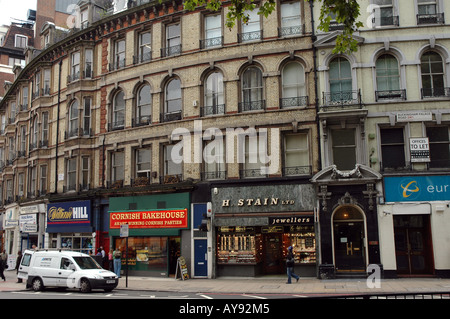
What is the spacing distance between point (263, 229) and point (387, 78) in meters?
9.59

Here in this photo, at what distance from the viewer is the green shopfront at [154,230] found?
76.6 ft

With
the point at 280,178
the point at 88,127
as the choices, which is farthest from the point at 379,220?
the point at 88,127

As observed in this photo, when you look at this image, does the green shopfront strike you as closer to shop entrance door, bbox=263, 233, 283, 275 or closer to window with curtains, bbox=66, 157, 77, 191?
shop entrance door, bbox=263, 233, 283, 275

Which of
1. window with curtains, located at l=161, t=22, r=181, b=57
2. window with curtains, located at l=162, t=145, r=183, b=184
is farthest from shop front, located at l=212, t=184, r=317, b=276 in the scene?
window with curtains, located at l=161, t=22, r=181, b=57

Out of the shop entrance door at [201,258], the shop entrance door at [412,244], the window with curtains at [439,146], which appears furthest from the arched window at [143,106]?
the window with curtains at [439,146]

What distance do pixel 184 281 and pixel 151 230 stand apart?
390 centimetres

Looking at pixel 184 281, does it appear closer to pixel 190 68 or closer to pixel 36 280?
pixel 36 280

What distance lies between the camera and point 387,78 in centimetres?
2144

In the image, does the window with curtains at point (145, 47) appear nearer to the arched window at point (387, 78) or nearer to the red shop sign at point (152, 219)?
the red shop sign at point (152, 219)

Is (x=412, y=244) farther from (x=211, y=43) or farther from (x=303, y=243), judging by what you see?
(x=211, y=43)

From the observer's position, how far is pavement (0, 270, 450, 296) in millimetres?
16406

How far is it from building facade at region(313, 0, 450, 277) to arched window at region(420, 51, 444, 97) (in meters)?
0.05

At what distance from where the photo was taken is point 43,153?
31.7 metres
